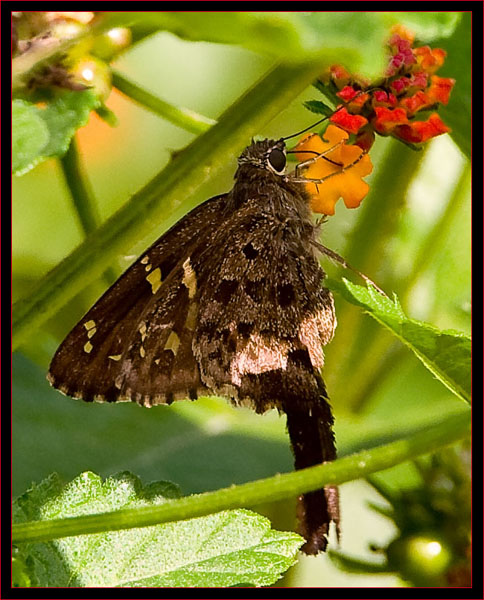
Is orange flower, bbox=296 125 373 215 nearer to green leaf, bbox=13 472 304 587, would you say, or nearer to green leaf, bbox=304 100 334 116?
green leaf, bbox=304 100 334 116

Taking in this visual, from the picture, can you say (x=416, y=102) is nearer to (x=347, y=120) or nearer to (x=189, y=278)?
(x=347, y=120)

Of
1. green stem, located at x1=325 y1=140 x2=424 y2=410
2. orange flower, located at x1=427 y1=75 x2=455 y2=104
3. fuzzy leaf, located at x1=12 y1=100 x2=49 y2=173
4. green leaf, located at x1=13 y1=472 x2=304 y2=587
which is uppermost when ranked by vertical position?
green stem, located at x1=325 y1=140 x2=424 y2=410

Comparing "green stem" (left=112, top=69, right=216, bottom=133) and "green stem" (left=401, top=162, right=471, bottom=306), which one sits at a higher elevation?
"green stem" (left=401, top=162, right=471, bottom=306)

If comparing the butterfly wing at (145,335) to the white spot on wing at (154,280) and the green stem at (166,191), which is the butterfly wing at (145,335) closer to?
the white spot on wing at (154,280)

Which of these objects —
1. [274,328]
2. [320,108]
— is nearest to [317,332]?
[274,328]

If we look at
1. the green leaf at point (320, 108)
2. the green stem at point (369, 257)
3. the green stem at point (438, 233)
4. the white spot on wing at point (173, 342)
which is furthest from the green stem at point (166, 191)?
the green stem at point (438, 233)

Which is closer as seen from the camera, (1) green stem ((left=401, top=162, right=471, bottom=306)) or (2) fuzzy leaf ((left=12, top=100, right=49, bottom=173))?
(2) fuzzy leaf ((left=12, top=100, right=49, bottom=173))

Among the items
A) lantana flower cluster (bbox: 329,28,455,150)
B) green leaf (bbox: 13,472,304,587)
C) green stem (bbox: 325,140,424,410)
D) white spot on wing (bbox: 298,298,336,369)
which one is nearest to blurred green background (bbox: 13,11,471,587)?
green stem (bbox: 325,140,424,410)

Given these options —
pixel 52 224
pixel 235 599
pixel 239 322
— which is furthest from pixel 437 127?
pixel 52 224
